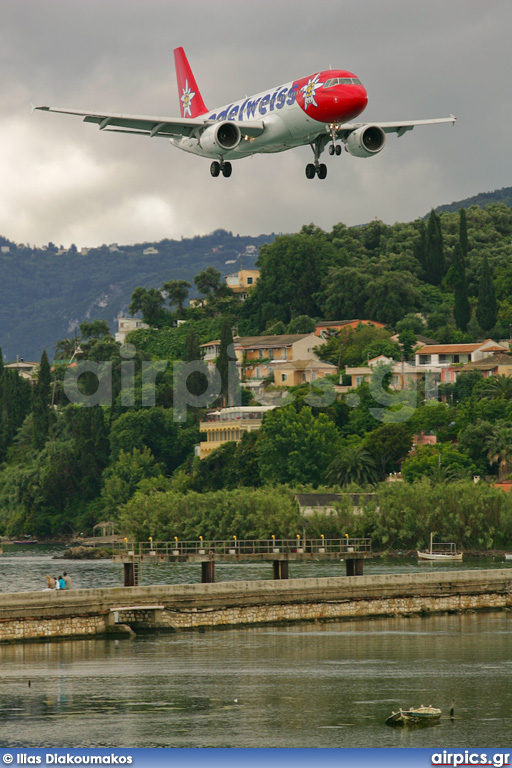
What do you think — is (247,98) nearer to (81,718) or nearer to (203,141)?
(203,141)

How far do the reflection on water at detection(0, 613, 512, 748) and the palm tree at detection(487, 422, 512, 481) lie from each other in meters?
→ 97.4

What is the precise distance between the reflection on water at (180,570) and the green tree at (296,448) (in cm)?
2514

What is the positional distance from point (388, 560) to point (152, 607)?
74.0 meters

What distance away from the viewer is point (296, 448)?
18488cm

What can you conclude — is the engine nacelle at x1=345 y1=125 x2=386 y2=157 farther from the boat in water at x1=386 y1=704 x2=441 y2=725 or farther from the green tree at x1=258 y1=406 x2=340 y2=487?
the green tree at x1=258 y1=406 x2=340 y2=487

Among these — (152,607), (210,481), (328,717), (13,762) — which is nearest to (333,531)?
(210,481)

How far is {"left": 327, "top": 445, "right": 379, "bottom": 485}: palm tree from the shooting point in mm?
176125

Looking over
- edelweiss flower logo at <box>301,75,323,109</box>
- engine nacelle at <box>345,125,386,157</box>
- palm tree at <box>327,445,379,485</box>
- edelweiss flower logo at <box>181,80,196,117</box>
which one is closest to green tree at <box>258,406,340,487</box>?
palm tree at <box>327,445,379,485</box>

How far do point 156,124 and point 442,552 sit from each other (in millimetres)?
81244

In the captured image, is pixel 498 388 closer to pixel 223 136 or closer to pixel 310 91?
pixel 223 136

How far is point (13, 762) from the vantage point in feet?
129

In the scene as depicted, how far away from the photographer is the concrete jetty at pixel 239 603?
6488 cm

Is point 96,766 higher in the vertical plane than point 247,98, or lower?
lower

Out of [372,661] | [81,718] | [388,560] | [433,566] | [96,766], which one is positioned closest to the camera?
[96,766]
